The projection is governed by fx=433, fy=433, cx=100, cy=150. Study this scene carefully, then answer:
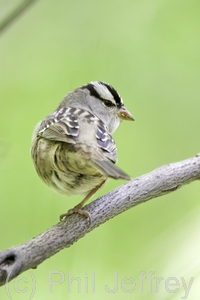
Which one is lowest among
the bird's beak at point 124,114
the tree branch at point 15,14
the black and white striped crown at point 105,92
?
the bird's beak at point 124,114

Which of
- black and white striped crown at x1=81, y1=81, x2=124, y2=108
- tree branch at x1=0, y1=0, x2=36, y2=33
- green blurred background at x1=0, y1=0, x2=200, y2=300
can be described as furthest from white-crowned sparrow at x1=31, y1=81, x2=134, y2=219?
green blurred background at x1=0, y1=0, x2=200, y2=300

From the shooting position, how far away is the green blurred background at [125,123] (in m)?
2.85

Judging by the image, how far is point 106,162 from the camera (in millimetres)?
1498

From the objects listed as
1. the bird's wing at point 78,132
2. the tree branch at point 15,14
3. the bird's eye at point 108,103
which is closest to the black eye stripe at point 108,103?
the bird's eye at point 108,103

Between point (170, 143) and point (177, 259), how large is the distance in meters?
0.87

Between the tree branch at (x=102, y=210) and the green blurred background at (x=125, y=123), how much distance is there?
1.05 metres

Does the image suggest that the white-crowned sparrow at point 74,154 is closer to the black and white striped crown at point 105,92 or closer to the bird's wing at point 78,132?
the bird's wing at point 78,132

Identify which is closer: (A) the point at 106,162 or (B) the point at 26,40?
(A) the point at 106,162

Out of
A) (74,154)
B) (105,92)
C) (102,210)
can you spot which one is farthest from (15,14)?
(105,92)

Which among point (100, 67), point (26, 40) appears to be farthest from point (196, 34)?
point (26, 40)

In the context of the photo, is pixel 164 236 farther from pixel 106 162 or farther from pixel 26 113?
pixel 106 162

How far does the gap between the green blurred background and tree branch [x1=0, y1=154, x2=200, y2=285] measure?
1050 mm

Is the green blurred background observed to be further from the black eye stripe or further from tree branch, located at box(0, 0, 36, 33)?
tree branch, located at box(0, 0, 36, 33)

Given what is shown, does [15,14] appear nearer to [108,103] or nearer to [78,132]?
[78,132]
